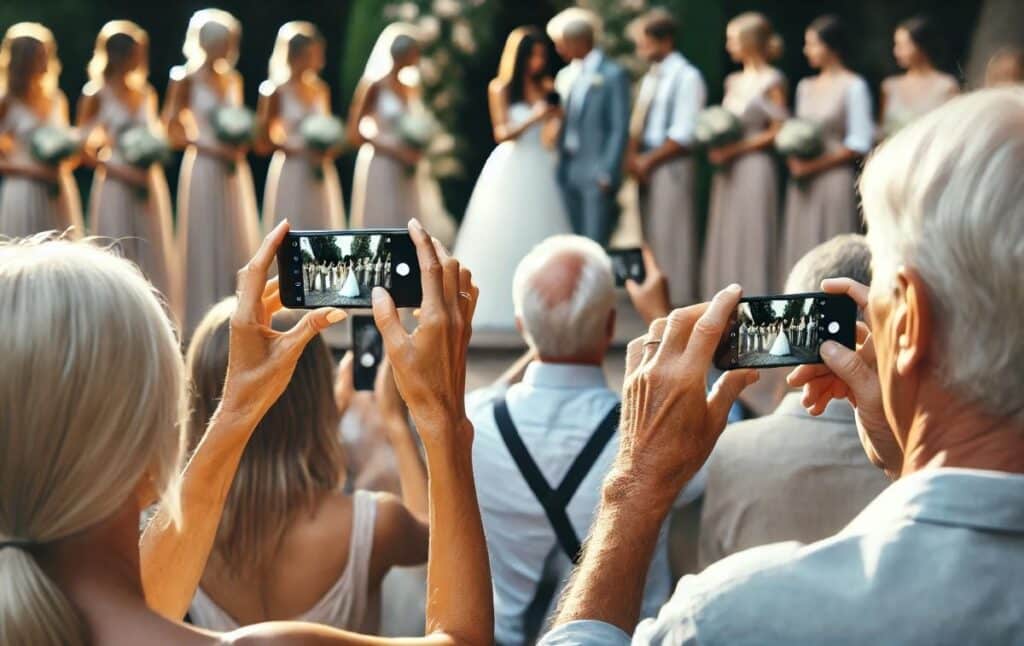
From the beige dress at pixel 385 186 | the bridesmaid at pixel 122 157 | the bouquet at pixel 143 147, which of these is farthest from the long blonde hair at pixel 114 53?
the beige dress at pixel 385 186

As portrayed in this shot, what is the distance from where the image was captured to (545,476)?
10.9 feet

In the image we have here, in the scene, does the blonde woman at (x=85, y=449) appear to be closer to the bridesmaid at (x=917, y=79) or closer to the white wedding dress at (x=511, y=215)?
the white wedding dress at (x=511, y=215)

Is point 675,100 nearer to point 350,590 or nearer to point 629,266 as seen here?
point 629,266

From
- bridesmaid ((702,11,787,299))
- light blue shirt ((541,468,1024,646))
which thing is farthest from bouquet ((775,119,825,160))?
light blue shirt ((541,468,1024,646))

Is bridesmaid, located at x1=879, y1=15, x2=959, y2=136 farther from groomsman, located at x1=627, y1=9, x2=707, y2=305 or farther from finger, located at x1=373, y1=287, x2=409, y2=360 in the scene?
finger, located at x1=373, y1=287, x2=409, y2=360

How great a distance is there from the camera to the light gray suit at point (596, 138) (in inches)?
395

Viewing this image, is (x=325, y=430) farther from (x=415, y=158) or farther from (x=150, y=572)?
(x=415, y=158)

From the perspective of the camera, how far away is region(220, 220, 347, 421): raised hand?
2070 millimetres

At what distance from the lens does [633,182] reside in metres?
11.6

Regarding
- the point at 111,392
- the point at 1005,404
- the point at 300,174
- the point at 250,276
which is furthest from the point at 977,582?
the point at 300,174

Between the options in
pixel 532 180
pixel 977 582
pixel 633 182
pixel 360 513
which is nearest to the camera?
pixel 977 582

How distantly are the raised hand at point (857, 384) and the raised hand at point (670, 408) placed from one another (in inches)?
7.4

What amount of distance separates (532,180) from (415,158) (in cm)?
86

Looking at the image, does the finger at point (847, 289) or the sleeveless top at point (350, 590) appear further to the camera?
the sleeveless top at point (350, 590)
